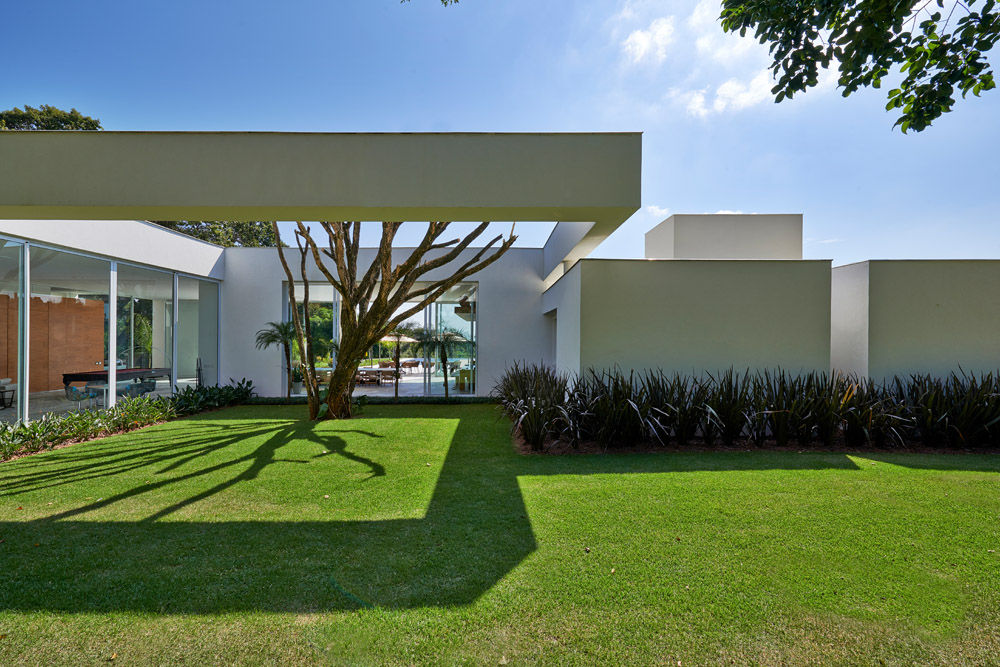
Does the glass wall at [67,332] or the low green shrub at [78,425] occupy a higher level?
the glass wall at [67,332]

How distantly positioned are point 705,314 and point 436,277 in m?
7.35

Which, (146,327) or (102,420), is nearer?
(102,420)

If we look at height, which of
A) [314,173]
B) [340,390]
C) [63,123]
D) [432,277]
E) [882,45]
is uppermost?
[63,123]

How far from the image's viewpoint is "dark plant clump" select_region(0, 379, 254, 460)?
20.3 feet

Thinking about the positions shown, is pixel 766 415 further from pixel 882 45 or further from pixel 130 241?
pixel 130 241

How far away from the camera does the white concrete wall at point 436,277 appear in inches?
486

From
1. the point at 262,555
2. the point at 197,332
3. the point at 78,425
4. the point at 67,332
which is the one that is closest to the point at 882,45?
the point at 262,555

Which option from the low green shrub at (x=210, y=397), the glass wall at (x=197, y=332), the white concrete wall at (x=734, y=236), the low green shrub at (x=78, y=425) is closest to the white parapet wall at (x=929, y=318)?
the white concrete wall at (x=734, y=236)

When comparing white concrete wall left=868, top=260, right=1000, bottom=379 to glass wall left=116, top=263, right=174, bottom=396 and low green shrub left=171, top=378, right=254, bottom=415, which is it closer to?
low green shrub left=171, top=378, right=254, bottom=415

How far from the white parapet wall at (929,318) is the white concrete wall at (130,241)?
12668mm

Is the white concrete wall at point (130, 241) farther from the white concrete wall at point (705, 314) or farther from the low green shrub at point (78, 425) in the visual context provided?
the white concrete wall at point (705, 314)

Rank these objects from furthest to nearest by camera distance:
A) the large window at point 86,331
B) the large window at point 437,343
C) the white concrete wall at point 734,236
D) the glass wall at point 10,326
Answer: the large window at point 437,343 < the white concrete wall at point 734,236 < the large window at point 86,331 < the glass wall at point 10,326

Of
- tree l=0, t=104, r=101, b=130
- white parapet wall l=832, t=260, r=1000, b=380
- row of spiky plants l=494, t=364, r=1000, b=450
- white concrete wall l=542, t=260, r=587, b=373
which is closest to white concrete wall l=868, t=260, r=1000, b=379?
white parapet wall l=832, t=260, r=1000, b=380

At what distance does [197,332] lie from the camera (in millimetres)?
11336
